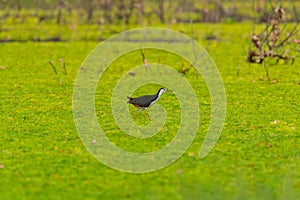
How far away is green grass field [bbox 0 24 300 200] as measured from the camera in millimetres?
3086

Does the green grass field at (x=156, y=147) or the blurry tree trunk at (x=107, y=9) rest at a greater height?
the blurry tree trunk at (x=107, y=9)

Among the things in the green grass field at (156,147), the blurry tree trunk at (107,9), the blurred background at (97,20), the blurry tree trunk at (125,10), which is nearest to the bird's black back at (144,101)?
the green grass field at (156,147)

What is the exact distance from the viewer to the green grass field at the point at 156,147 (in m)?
3.09

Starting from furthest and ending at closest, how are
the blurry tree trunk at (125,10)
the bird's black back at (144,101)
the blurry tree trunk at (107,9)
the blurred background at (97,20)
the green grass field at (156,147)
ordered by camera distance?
the blurry tree trunk at (107,9)
the blurry tree trunk at (125,10)
the blurred background at (97,20)
the bird's black back at (144,101)
the green grass field at (156,147)

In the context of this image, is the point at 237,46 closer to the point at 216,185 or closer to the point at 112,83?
the point at 112,83

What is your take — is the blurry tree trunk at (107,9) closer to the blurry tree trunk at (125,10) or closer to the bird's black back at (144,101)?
the blurry tree trunk at (125,10)

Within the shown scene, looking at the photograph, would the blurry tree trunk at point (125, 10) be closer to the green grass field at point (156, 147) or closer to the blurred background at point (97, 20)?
the blurred background at point (97, 20)

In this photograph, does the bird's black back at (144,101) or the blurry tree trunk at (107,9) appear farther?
the blurry tree trunk at (107,9)

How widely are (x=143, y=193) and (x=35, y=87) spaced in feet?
10.2

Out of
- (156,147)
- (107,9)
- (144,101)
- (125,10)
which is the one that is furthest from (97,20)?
(156,147)

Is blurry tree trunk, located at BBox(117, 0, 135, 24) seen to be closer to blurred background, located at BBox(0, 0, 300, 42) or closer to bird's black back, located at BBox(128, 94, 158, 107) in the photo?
blurred background, located at BBox(0, 0, 300, 42)

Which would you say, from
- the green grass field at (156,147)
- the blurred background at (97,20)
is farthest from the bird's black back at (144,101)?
the blurred background at (97,20)

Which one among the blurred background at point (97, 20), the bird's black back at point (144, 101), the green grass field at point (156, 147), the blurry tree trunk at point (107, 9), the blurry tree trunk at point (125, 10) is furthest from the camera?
the blurry tree trunk at point (107, 9)

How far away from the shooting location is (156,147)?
3863 millimetres
